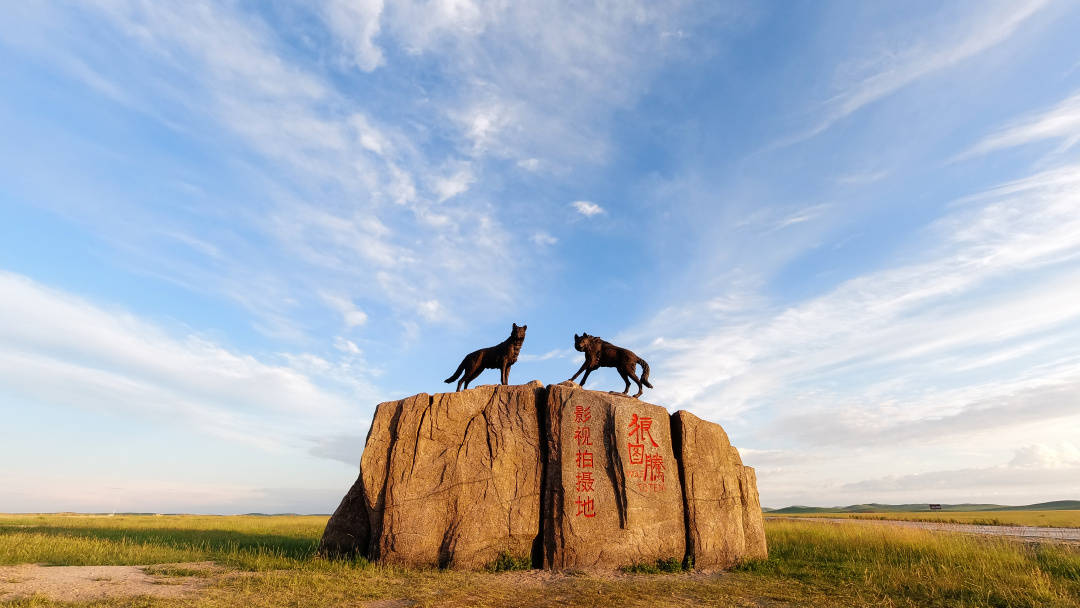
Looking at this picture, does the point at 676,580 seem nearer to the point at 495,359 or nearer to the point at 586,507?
the point at 586,507

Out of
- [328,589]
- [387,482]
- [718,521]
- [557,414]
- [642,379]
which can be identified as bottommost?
[328,589]

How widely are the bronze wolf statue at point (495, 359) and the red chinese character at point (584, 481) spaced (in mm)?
3288

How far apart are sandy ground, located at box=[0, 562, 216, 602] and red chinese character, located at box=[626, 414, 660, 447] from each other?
896 centimetres

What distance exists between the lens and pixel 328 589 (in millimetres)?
9922

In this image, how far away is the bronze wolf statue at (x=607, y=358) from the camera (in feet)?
48.4

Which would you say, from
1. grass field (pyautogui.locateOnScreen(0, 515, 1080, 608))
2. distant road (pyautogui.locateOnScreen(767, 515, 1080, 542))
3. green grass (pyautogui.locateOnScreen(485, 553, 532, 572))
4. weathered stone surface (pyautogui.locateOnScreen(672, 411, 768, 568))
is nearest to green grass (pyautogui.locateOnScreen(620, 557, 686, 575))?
grass field (pyautogui.locateOnScreen(0, 515, 1080, 608))

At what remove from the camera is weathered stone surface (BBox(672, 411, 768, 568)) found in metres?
12.4

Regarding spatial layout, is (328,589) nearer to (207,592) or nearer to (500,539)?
(207,592)

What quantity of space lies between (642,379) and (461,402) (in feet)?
16.0

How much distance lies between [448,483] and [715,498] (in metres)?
6.16

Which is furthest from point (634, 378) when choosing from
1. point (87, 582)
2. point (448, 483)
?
point (87, 582)

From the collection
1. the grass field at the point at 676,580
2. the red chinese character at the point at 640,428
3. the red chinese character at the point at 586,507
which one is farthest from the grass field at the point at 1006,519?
the red chinese character at the point at 586,507

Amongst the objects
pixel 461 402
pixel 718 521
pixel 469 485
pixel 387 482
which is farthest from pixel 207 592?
pixel 718 521

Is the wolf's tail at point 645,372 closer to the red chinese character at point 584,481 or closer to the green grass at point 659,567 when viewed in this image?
the red chinese character at point 584,481
